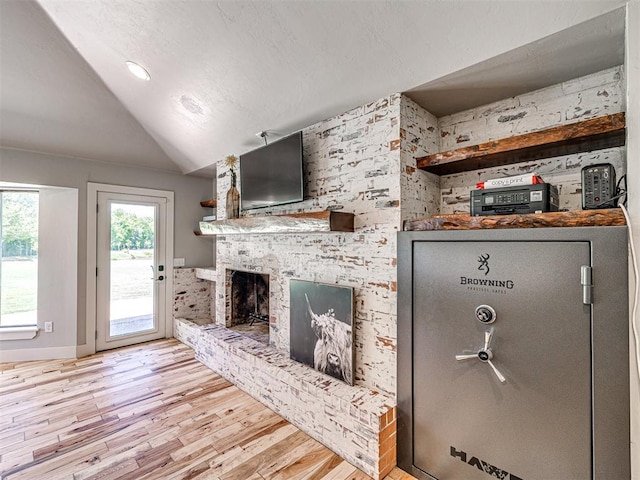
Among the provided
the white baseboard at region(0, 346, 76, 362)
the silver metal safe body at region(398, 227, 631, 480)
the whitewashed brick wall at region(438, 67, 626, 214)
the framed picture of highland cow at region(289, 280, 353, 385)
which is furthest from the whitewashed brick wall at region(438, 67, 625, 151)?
the white baseboard at region(0, 346, 76, 362)

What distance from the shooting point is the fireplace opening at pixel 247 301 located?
3846 mm

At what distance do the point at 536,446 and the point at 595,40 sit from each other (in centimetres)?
202

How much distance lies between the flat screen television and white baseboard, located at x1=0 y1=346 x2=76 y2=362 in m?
2.85

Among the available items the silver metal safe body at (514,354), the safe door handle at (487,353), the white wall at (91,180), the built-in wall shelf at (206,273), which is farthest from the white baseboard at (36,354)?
the safe door handle at (487,353)

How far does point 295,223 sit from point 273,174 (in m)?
0.68

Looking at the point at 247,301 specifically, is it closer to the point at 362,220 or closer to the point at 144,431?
the point at 144,431

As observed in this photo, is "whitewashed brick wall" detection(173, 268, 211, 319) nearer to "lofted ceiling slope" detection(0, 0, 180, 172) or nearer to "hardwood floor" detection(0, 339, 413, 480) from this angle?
"hardwood floor" detection(0, 339, 413, 480)

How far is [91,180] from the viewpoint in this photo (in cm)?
387

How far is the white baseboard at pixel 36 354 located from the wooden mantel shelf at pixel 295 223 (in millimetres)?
2516

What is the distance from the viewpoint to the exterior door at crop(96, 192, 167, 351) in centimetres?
397

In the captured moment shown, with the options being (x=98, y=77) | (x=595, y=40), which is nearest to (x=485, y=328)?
(x=595, y=40)

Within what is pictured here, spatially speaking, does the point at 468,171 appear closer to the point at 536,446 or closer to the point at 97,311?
the point at 536,446

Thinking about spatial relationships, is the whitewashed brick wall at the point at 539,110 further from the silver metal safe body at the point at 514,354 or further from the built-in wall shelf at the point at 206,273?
the built-in wall shelf at the point at 206,273

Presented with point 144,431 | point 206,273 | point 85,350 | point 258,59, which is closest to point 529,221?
point 258,59
